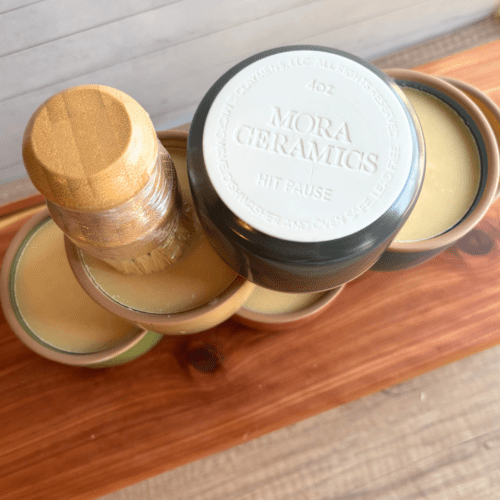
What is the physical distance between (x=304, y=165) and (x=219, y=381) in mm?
269

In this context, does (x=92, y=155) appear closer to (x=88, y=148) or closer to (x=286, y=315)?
(x=88, y=148)

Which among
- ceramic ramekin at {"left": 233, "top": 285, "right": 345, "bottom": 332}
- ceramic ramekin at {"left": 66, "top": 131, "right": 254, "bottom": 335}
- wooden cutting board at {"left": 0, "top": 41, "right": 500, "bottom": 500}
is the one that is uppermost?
ceramic ramekin at {"left": 66, "top": 131, "right": 254, "bottom": 335}

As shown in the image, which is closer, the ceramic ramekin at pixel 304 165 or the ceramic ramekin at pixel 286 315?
the ceramic ramekin at pixel 304 165

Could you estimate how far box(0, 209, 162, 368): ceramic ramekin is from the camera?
384 mm

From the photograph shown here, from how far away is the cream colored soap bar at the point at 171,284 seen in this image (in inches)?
12.5

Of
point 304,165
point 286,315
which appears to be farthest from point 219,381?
point 304,165

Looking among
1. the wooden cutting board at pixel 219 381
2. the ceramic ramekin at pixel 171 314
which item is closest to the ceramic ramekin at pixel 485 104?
the wooden cutting board at pixel 219 381

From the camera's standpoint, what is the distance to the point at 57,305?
42 cm

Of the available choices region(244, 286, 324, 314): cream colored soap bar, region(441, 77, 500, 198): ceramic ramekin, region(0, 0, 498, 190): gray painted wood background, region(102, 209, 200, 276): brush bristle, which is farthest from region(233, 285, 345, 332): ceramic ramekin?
region(0, 0, 498, 190): gray painted wood background

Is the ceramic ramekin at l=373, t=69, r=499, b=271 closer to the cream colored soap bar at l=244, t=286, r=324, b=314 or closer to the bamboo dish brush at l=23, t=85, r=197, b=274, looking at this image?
the cream colored soap bar at l=244, t=286, r=324, b=314

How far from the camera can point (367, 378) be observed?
442 mm

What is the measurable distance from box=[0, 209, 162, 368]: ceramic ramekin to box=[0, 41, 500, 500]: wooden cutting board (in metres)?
0.04

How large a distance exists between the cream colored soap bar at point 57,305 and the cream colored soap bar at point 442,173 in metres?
0.27

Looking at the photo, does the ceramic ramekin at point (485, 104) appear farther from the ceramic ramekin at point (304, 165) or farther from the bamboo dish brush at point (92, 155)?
the bamboo dish brush at point (92, 155)
